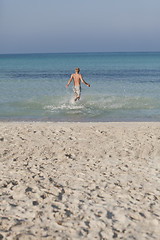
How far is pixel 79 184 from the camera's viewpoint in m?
5.42

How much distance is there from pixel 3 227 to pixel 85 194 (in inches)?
61.0

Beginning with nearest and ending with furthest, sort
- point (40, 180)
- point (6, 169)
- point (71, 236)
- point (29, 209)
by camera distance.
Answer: point (71, 236) → point (29, 209) → point (40, 180) → point (6, 169)

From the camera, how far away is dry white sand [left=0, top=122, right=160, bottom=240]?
395cm

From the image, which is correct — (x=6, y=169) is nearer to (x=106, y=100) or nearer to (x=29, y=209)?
(x=29, y=209)

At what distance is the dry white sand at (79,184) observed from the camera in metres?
3.95

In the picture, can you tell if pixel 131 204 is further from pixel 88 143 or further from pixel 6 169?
pixel 88 143

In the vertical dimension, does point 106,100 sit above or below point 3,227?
above

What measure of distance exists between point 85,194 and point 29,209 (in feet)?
3.32

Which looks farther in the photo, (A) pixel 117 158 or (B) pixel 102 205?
(A) pixel 117 158

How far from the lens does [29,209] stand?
440 centimetres

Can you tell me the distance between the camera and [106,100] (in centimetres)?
1702

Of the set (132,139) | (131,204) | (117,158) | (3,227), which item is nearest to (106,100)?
(132,139)

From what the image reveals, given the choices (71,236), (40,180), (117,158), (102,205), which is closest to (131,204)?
(102,205)

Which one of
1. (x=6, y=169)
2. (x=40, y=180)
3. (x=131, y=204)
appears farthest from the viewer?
(x=6, y=169)
